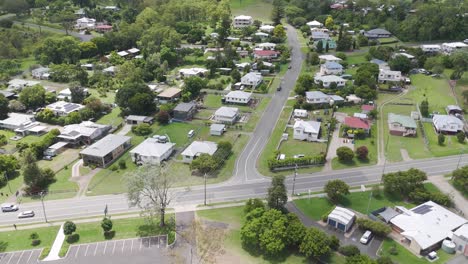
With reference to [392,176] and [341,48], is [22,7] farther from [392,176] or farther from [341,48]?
[392,176]

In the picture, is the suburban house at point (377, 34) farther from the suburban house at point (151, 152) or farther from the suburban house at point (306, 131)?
the suburban house at point (151, 152)

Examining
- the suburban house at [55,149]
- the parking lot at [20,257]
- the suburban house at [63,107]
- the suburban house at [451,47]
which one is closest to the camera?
the parking lot at [20,257]

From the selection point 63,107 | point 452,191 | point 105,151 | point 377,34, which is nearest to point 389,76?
point 377,34

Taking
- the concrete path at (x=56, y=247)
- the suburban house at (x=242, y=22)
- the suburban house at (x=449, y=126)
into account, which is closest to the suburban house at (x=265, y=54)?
the suburban house at (x=242, y=22)

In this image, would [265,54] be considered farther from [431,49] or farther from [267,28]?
[431,49]

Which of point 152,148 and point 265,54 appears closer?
point 152,148

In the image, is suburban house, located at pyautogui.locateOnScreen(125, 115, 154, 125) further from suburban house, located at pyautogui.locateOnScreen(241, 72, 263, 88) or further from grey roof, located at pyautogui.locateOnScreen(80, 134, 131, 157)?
suburban house, located at pyautogui.locateOnScreen(241, 72, 263, 88)

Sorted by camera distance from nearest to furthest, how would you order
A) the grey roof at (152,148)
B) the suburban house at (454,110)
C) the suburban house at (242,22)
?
the grey roof at (152,148) → the suburban house at (454,110) → the suburban house at (242,22)

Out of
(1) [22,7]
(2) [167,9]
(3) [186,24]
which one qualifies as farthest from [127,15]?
(1) [22,7]
